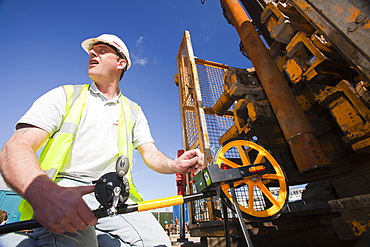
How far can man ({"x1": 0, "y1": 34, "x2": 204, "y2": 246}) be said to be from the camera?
0.62 metres

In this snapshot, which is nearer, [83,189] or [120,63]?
[83,189]

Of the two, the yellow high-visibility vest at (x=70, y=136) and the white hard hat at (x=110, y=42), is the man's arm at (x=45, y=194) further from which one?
the white hard hat at (x=110, y=42)

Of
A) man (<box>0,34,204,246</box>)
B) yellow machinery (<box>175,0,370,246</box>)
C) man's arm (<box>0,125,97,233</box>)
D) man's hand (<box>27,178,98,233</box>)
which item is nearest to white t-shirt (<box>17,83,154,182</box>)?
man (<box>0,34,204,246</box>)

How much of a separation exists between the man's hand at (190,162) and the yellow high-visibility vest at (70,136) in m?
0.40

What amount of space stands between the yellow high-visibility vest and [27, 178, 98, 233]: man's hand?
36 cm

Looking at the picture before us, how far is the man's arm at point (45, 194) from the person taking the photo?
600mm

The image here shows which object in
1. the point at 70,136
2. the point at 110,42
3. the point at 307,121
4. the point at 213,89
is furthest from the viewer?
the point at 213,89

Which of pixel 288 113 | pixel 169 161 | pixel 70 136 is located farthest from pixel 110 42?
pixel 288 113

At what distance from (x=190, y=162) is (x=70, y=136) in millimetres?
835

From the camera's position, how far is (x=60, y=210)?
1.96 ft

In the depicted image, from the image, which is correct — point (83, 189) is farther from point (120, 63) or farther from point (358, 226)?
point (358, 226)

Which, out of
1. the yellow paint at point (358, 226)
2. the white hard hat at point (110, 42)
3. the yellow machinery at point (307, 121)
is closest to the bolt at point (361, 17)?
the yellow machinery at point (307, 121)

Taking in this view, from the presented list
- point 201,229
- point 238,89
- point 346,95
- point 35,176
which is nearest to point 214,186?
point 35,176

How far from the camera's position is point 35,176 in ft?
2.19
